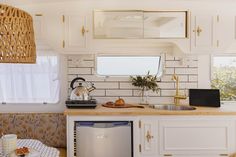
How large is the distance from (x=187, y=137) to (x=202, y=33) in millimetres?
1259

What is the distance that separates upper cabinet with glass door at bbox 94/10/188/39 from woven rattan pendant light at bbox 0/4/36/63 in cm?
186

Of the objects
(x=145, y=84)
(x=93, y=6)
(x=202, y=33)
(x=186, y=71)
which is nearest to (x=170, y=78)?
(x=186, y=71)

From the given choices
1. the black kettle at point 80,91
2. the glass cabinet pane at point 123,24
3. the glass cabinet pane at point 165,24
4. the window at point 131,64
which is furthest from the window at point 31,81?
the glass cabinet pane at point 165,24

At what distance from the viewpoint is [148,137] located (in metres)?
2.86

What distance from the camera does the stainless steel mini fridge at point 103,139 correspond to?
109 inches

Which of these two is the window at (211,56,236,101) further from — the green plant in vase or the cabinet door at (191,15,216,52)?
the green plant in vase

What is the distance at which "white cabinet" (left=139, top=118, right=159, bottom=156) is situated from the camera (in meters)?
2.85

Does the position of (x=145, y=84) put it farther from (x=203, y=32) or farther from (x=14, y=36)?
(x=14, y=36)

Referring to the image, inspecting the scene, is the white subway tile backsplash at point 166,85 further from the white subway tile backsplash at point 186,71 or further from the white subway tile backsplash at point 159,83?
the white subway tile backsplash at point 186,71

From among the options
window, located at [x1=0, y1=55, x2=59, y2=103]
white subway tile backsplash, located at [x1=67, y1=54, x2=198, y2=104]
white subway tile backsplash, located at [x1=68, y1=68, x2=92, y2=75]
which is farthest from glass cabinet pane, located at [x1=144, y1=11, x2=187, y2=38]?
window, located at [x1=0, y1=55, x2=59, y2=103]

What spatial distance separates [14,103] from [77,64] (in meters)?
0.99

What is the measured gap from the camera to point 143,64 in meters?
3.62

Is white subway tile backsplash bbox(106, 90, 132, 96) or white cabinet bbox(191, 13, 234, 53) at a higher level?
white cabinet bbox(191, 13, 234, 53)

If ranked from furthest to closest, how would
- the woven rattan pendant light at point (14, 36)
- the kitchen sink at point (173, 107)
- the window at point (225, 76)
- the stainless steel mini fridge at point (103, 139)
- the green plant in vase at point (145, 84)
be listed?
the window at point (225, 76) → the green plant in vase at point (145, 84) → the kitchen sink at point (173, 107) → the stainless steel mini fridge at point (103, 139) → the woven rattan pendant light at point (14, 36)
